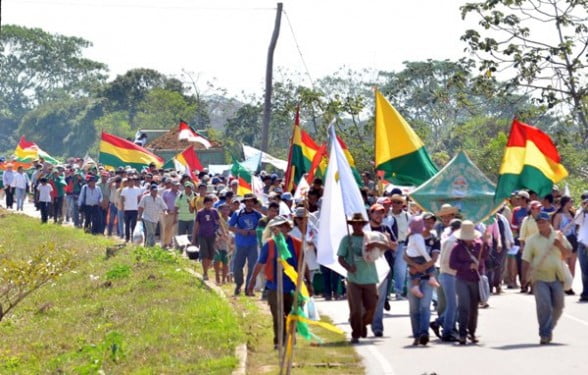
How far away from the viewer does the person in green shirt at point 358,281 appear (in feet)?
56.0

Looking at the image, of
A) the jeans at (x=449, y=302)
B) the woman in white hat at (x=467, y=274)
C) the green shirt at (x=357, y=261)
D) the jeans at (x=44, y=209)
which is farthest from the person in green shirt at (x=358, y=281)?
the jeans at (x=44, y=209)

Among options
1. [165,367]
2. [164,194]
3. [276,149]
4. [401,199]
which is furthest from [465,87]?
[276,149]

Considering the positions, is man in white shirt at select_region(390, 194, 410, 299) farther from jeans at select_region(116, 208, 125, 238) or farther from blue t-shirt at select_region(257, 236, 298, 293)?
jeans at select_region(116, 208, 125, 238)

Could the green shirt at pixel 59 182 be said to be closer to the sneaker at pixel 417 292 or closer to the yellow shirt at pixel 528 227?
the yellow shirt at pixel 528 227

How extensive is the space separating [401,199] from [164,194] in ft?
32.8

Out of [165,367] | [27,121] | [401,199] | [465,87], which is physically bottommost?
[165,367]

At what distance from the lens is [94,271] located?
3080 cm

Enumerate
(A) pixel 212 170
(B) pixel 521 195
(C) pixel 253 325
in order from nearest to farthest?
(C) pixel 253 325 → (B) pixel 521 195 → (A) pixel 212 170

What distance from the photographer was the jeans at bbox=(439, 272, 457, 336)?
17219mm

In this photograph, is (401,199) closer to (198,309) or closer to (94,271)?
(198,309)

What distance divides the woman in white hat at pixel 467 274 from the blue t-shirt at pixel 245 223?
20.4 ft

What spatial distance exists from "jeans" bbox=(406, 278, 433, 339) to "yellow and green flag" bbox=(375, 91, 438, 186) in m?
3.87

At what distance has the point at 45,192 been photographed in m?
39.0

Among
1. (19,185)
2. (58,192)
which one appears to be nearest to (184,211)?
(58,192)
